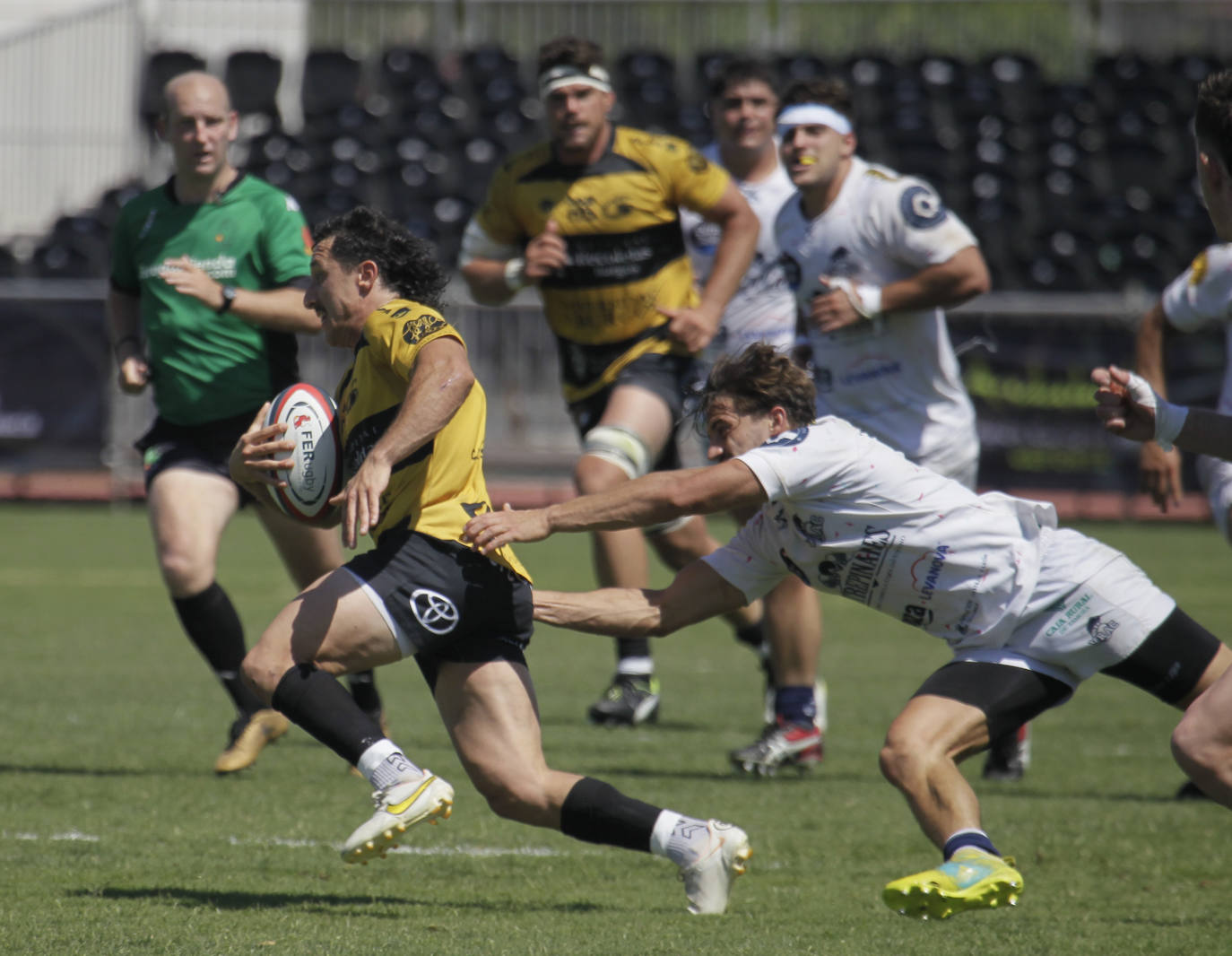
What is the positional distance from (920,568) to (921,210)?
2.37 m

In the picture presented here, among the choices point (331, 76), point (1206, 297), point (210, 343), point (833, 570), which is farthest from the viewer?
point (331, 76)

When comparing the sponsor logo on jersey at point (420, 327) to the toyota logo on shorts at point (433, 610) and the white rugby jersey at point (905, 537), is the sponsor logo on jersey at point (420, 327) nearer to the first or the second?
the toyota logo on shorts at point (433, 610)

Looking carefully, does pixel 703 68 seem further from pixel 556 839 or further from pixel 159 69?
pixel 556 839

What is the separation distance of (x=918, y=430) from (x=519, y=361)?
10.6m

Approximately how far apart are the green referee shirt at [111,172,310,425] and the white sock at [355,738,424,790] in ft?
7.87

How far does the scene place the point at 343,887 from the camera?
4168mm

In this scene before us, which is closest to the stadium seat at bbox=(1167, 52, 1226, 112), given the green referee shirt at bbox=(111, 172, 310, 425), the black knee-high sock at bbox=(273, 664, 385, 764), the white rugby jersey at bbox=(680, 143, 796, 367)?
the white rugby jersey at bbox=(680, 143, 796, 367)

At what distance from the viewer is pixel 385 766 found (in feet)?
12.1

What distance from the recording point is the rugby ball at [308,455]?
4.05 metres

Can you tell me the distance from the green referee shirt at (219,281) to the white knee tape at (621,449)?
127 cm

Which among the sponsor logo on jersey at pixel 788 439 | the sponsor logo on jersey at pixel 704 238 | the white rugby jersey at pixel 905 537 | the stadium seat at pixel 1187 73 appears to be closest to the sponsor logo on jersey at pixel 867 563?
the white rugby jersey at pixel 905 537

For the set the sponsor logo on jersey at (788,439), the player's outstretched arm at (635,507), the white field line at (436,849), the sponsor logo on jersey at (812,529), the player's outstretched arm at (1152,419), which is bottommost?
the white field line at (436,849)

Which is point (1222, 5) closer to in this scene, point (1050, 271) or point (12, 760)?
point (1050, 271)

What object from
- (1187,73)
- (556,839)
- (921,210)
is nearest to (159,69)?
(1187,73)
